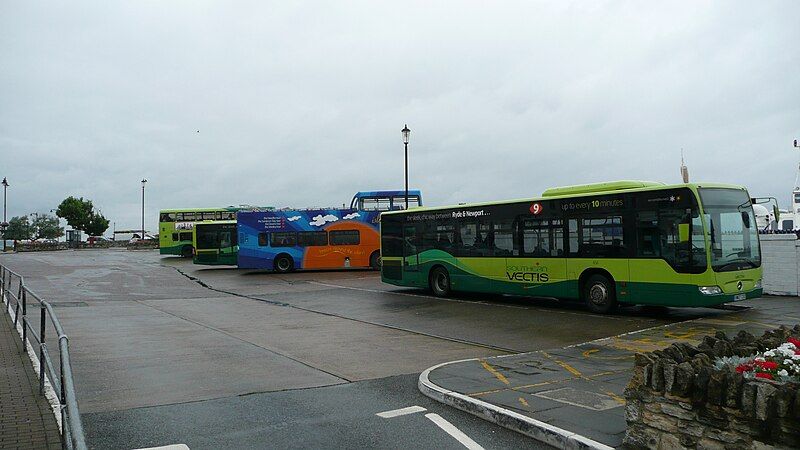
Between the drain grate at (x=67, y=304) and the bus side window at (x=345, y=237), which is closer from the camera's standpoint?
the drain grate at (x=67, y=304)

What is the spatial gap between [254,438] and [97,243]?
314 ft

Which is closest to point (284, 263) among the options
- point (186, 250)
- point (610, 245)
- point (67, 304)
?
point (67, 304)

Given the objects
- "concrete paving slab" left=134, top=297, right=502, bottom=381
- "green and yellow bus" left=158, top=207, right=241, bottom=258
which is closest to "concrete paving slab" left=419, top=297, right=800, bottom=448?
"concrete paving slab" left=134, top=297, right=502, bottom=381

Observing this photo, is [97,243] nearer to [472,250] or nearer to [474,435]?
[472,250]

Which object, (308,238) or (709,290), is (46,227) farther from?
(709,290)

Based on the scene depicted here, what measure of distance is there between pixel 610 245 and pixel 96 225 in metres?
107

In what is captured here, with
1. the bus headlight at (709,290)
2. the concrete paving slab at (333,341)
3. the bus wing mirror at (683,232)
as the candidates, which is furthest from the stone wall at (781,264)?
the concrete paving slab at (333,341)

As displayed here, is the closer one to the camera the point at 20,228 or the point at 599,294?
the point at 599,294

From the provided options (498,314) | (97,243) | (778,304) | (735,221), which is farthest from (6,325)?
(97,243)

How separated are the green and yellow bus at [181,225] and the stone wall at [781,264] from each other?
1461 inches

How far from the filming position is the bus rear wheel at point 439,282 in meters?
20.3

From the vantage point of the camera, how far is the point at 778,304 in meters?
15.7

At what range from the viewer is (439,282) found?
2066 cm

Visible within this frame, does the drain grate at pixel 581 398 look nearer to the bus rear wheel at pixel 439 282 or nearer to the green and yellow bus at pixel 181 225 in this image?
the bus rear wheel at pixel 439 282
